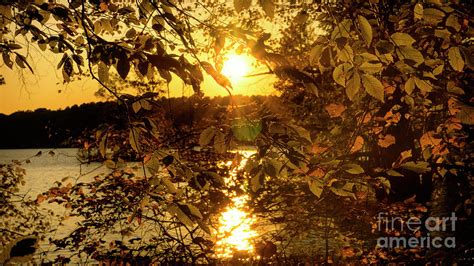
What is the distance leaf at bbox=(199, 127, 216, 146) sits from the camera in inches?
100

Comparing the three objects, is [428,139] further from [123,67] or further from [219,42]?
[123,67]

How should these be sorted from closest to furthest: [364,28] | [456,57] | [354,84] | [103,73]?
[364,28], [354,84], [456,57], [103,73]

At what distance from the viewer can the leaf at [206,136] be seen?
255 cm

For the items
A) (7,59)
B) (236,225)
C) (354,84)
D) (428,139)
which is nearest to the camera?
(354,84)

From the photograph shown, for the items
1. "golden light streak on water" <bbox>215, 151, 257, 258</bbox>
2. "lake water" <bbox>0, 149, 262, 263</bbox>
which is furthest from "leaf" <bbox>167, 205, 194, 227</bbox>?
"golden light streak on water" <bbox>215, 151, 257, 258</bbox>

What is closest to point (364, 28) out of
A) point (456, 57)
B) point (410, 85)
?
point (456, 57)

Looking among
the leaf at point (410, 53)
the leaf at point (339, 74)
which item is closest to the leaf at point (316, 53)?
the leaf at point (339, 74)

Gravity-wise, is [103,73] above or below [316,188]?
above

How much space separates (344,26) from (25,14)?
3.12 metres

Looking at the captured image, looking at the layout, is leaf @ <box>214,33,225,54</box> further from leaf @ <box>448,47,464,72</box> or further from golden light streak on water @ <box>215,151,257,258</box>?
golden light streak on water @ <box>215,151,257,258</box>

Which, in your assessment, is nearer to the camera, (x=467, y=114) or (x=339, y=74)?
(x=467, y=114)

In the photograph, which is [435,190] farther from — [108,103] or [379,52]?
[379,52]

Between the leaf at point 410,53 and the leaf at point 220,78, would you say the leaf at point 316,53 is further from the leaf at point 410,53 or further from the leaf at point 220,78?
the leaf at point 220,78

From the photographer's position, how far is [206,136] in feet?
8.42
